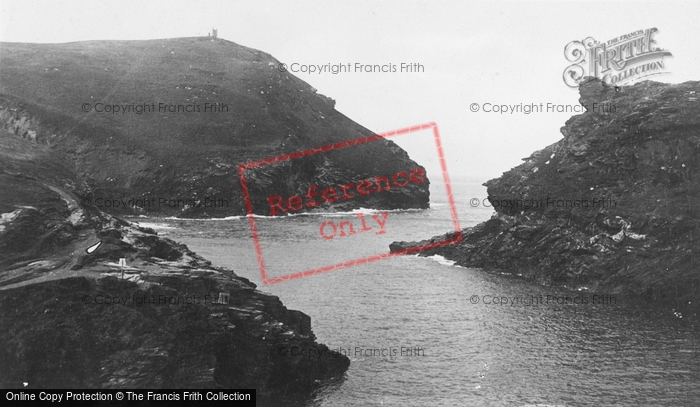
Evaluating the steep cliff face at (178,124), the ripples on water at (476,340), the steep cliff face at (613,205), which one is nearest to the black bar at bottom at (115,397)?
the ripples on water at (476,340)

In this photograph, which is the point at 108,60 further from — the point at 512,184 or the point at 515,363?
the point at 515,363

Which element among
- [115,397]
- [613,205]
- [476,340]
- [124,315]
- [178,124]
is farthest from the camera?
[178,124]

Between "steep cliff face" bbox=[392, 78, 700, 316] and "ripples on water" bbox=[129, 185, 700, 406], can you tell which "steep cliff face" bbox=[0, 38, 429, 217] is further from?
"steep cliff face" bbox=[392, 78, 700, 316]

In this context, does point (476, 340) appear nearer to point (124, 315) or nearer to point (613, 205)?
point (124, 315)

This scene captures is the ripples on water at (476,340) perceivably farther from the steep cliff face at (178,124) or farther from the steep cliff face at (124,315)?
the steep cliff face at (178,124)

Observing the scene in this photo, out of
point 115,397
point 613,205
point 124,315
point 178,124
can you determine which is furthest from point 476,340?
point 178,124

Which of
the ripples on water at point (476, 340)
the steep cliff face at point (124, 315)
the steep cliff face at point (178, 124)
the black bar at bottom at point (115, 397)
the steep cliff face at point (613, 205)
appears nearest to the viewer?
the black bar at bottom at point (115, 397)
